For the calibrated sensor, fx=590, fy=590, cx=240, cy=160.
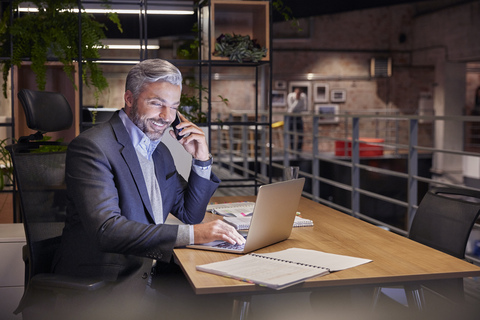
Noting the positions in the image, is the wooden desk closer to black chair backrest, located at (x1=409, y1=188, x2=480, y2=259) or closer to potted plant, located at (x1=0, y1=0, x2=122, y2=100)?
black chair backrest, located at (x1=409, y1=188, x2=480, y2=259)

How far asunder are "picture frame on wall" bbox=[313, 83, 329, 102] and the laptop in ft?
37.9

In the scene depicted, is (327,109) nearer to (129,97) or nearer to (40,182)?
(40,182)

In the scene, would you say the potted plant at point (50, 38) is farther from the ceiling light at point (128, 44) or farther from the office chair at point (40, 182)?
the office chair at point (40, 182)

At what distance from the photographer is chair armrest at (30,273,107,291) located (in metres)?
1.47

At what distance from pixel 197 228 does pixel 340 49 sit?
12142 millimetres

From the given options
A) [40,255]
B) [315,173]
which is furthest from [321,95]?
[40,255]

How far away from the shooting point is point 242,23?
3.72m

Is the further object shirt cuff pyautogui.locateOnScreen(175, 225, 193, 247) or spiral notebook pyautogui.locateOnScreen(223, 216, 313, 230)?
spiral notebook pyautogui.locateOnScreen(223, 216, 313, 230)

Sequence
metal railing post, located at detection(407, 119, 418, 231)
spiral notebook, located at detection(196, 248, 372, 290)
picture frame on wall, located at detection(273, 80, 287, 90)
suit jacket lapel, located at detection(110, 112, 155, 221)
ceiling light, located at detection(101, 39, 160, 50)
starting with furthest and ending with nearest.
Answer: picture frame on wall, located at detection(273, 80, 287, 90)
ceiling light, located at detection(101, 39, 160, 50)
metal railing post, located at detection(407, 119, 418, 231)
suit jacket lapel, located at detection(110, 112, 155, 221)
spiral notebook, located at detection(196, 248, 372, 290)

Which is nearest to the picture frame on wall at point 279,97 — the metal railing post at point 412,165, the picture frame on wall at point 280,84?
the picture frame on wall at point 280,84

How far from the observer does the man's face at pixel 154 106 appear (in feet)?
5.47

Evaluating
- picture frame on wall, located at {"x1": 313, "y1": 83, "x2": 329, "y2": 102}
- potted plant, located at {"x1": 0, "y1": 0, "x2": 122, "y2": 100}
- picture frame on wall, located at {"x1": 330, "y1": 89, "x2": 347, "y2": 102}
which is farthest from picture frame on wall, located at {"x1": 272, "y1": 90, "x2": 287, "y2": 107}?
potted plant, located at {"x1": 0, "y1": 0, "x2": 122, "y2": 100}

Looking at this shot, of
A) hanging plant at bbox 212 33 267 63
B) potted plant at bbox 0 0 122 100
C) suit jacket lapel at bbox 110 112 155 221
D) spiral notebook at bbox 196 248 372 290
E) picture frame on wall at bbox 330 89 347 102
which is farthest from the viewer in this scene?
picture frame on wall at bbox 330 89 347 102

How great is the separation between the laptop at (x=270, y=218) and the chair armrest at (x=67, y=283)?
0.26 m
